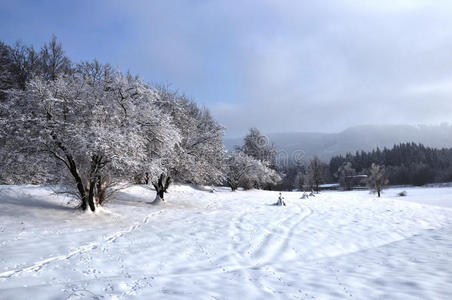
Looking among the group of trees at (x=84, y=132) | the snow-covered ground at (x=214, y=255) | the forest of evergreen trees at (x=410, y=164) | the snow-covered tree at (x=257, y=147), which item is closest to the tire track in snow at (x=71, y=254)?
the snow-covered ground at (x=214, y=255)

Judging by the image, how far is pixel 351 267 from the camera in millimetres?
7094

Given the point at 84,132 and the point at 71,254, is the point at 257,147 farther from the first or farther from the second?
the point at 71,254

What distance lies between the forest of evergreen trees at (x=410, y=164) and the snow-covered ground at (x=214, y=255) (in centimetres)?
9303

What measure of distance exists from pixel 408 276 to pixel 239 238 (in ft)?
19.0

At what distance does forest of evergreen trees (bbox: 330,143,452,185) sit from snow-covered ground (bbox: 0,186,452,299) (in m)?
93.0

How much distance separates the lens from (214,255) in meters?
8.45

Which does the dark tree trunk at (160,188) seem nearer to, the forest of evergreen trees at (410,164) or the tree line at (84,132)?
the tree line at (84,132)

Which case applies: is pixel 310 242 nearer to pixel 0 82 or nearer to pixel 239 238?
pixel 239 238

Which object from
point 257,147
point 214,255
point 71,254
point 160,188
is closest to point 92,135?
point 71,254

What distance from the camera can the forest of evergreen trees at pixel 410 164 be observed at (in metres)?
98.1

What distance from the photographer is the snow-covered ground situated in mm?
5355

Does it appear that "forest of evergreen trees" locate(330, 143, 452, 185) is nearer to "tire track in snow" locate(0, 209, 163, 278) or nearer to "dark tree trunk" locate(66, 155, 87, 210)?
"dark tree trunk" locate(66, 155, 87, 210)

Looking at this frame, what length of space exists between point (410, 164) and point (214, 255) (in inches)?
5216

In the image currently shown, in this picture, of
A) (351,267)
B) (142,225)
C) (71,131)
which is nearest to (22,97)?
(71,131)
